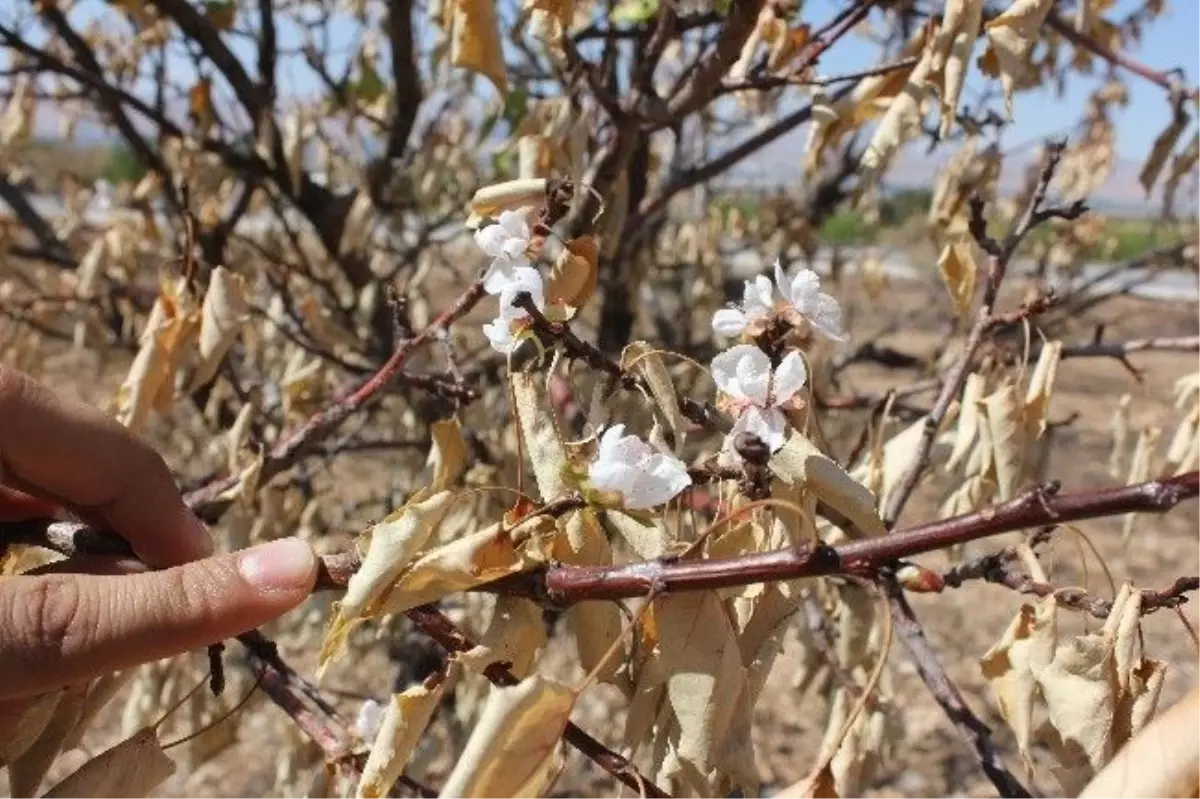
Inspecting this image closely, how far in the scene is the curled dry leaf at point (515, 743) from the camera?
0.55m

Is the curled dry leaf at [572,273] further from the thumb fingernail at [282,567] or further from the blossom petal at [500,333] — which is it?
the thumb fingernail at [282,567]

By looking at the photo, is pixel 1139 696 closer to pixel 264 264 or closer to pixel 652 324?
pixel 264 264

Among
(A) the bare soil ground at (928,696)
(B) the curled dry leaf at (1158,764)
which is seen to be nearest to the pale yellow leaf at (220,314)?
(A) the bare soil ground at (928,696)

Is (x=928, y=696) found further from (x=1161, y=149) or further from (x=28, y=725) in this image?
(x=28, y=725)

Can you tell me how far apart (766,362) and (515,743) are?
0.27m

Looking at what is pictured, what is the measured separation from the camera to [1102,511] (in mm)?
564

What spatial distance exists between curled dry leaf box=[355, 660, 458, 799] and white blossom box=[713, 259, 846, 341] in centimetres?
27

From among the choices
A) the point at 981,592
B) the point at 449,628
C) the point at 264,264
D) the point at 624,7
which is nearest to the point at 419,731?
the point at 449,628

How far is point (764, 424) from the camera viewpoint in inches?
27.8

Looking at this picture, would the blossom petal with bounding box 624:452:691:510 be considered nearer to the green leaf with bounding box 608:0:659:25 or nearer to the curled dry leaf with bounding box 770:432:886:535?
the curled dry leaf with bounding box 770:432:886:535

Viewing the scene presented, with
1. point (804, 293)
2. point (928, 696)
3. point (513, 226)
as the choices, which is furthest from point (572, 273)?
point (928, 696)

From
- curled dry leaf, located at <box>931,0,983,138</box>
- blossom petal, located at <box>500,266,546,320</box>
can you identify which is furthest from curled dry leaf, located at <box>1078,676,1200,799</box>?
curled dry leaf, located at <box>931,0,983,138</box>

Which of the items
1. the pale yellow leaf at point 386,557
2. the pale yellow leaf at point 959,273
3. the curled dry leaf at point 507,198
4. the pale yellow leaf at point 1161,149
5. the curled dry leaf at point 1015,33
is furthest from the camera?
the pale yellow leaf at point 1161,149

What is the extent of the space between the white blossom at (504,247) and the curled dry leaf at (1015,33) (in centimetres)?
55
